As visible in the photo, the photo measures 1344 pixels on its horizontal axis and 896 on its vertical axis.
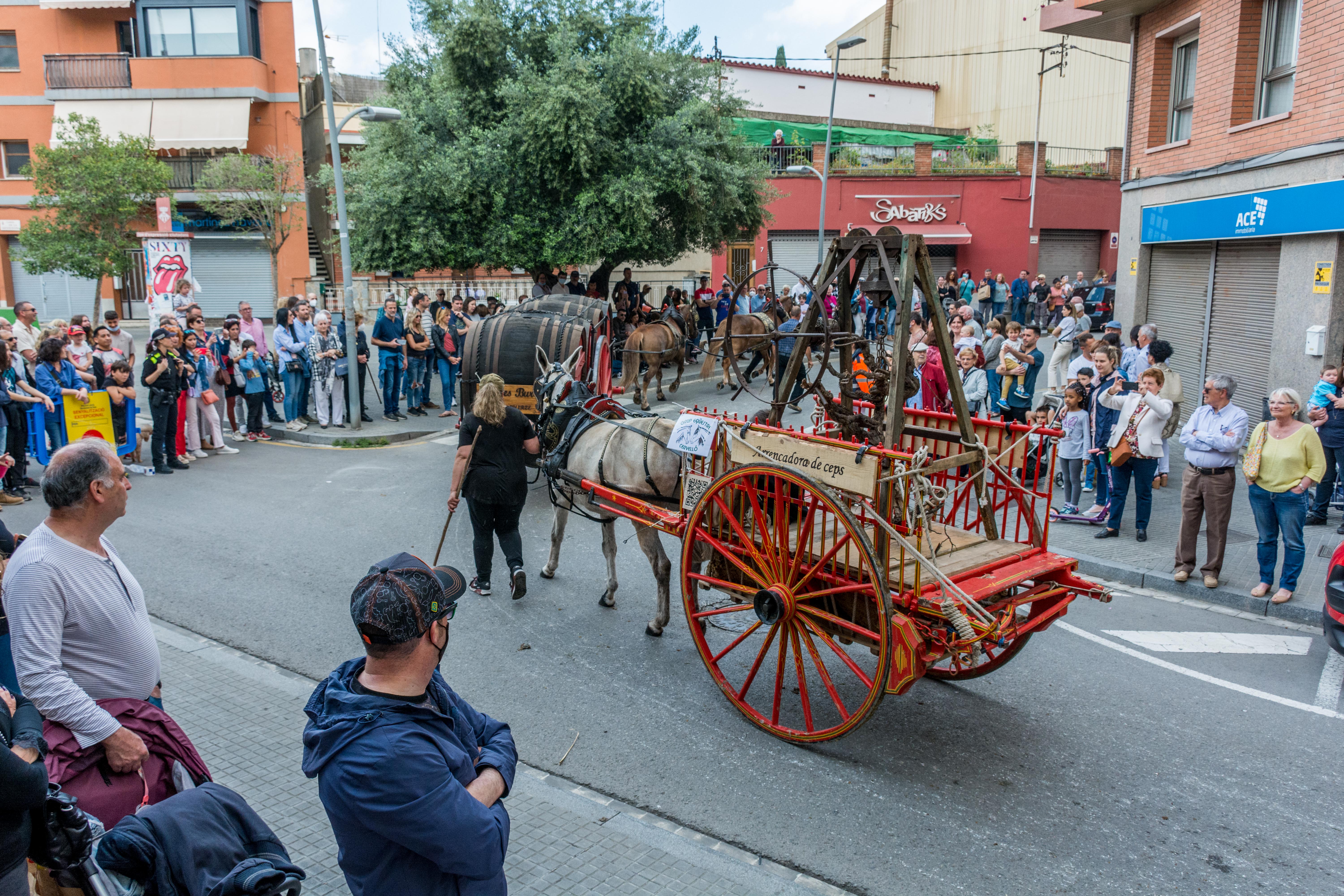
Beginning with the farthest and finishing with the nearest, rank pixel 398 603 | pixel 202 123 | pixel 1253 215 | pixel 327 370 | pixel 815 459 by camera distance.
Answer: pixel 202 123 → pixel 327 370 → pixel 1253 215 → pixel 815 459 → pixel 398 603

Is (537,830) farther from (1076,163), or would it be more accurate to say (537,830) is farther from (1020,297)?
(1076,163)

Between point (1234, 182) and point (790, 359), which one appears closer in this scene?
point (790, 359)

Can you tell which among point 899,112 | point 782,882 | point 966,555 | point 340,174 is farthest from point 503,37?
point 899,112

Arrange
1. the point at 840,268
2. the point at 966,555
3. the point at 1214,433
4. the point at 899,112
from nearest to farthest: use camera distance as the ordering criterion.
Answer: the point at 966,555, the point at 840,268, the point at 1214,433, the point at 899,112

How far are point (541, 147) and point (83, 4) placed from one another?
804 inches

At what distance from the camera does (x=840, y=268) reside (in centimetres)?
541

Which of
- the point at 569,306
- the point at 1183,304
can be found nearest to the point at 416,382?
the point at 569,306

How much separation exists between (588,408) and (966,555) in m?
3.40

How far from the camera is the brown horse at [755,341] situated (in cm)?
1425

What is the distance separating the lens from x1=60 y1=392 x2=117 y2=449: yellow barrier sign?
1058 centimetres

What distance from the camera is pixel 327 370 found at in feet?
46.1

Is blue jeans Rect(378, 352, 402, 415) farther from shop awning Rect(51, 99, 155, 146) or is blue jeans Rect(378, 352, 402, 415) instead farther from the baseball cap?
shop awning Rect(51, 99, 155, 146)

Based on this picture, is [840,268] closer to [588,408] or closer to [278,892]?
[588,408]

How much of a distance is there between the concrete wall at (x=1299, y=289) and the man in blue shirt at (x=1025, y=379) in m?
3.09
